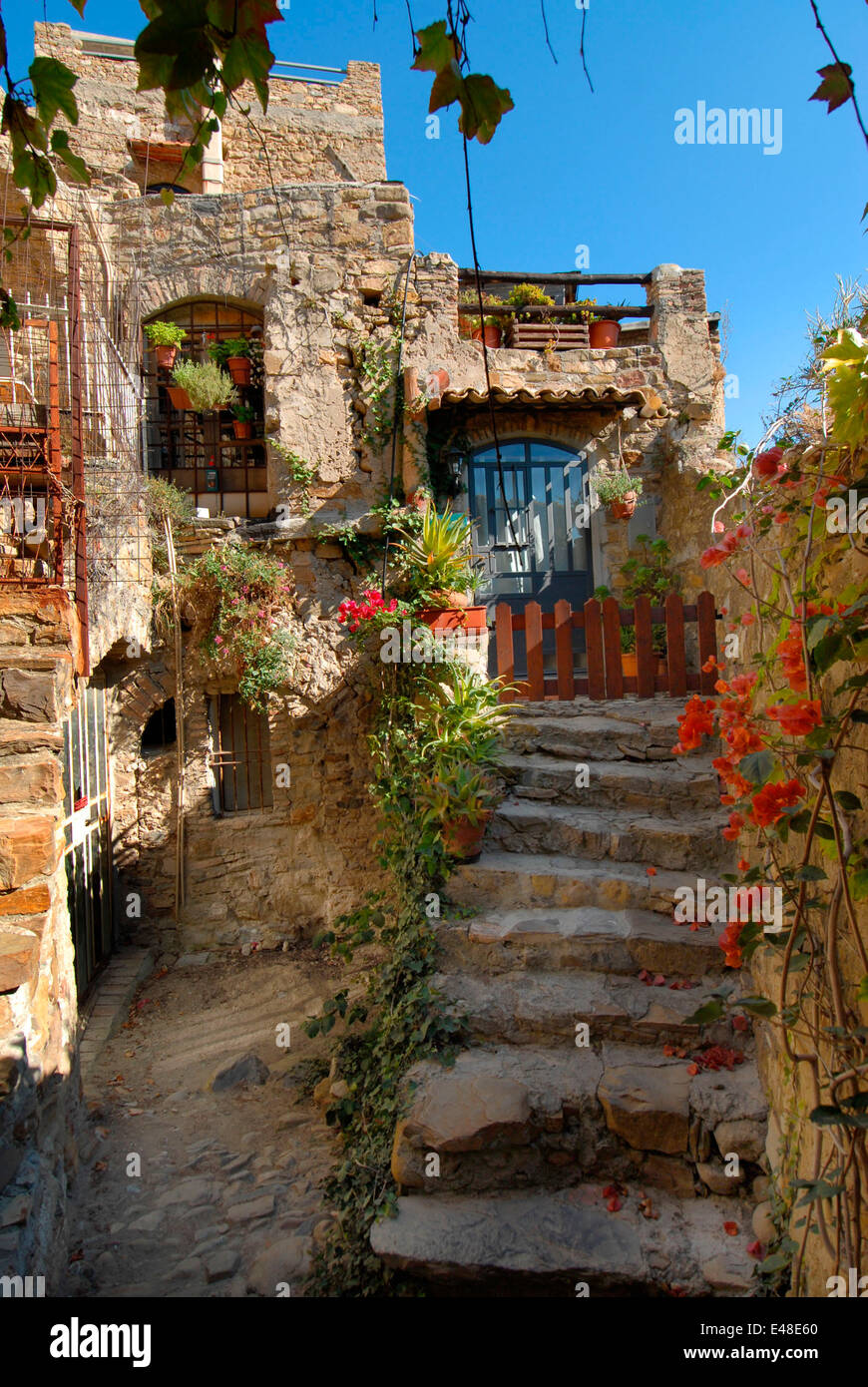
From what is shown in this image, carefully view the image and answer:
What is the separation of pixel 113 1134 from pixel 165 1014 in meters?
1.87

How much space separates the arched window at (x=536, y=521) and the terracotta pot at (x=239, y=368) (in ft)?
8.30

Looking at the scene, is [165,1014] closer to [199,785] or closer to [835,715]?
[199,785]

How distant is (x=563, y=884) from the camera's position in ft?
13.3

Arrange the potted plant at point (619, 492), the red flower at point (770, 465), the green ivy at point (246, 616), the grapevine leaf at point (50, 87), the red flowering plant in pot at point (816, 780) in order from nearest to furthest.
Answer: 1. the grapevine leaf at point (50, 87)
2. the red flowering plant in pot at point (816, 780)
3. the red flower at point (770, 465)
4. the green ivy at point (246, 616)
5. the potted plant at point (619, 492)

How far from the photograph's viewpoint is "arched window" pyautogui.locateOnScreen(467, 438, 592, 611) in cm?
827

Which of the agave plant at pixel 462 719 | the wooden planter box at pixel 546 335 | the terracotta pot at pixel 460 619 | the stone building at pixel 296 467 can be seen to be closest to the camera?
the agave plant at pixel 462 719


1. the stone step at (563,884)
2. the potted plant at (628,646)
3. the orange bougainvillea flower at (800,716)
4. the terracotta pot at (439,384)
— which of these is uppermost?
the terracotta pot at (439,384)

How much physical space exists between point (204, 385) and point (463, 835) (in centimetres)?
583

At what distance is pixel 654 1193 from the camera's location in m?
2.92

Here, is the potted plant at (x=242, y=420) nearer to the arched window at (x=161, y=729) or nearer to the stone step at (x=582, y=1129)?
the arched window at (x=161, y=729)

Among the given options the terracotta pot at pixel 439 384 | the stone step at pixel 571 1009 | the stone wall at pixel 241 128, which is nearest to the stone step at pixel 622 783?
the stone step at pixel 571 1009

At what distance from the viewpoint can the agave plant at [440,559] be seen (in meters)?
6.34

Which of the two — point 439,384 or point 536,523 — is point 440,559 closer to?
point 439,384

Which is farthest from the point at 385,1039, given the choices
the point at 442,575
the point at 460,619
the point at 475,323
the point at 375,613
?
the point at 475,323
